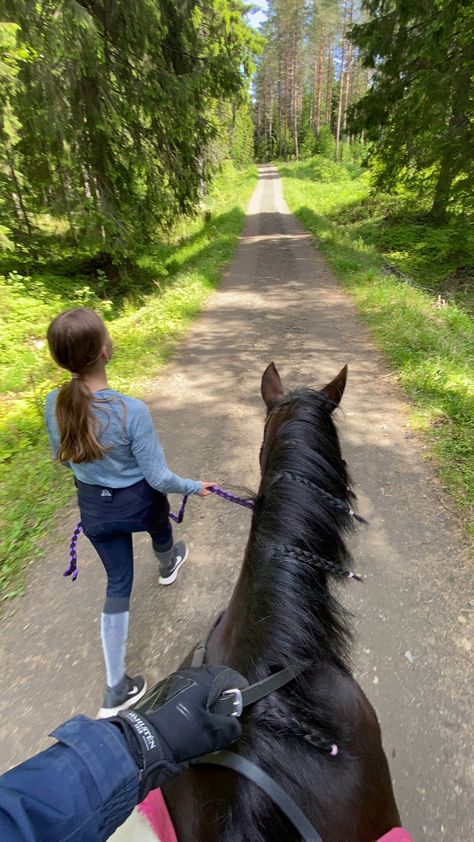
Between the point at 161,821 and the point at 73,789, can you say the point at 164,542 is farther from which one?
the point at 73,789

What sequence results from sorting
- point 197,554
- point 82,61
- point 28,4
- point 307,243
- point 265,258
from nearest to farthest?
point 197,554 < point 28,4 < point 82,61 < point 265,258 < point 307,243

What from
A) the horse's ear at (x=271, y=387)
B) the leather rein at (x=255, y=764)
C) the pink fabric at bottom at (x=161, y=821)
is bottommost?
the pink fabric at bottom at (x=161, y=821)

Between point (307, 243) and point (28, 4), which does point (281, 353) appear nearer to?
point (28, 4)

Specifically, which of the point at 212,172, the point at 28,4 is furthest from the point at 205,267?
the point at 28,4

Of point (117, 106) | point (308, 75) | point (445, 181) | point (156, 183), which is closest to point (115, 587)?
point (117, 106)

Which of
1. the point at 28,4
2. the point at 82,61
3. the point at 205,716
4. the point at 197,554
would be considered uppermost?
the point at 28,4

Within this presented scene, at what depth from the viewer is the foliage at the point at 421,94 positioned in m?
8.47

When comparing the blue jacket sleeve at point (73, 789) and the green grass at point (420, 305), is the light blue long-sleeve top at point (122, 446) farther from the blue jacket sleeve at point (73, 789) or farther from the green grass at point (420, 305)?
the green grass at point (420, 305)

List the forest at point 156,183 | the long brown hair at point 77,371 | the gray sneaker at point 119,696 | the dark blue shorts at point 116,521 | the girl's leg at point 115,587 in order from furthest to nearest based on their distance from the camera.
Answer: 1. the forest at point 156,183
2. the gray sneaker at point 119,696
3. the girl's leg at point 115,587
4. the dark blue shorts at point 116,521
5. the long brown hair at point 77,371

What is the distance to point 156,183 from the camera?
8.70 m

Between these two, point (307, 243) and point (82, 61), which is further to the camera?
point (307, 243)

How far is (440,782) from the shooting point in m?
1.98

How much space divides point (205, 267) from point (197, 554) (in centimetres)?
983

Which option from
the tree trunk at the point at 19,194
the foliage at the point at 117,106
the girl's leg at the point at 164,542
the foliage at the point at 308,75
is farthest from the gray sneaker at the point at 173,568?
the foliage at the point at 308,75
